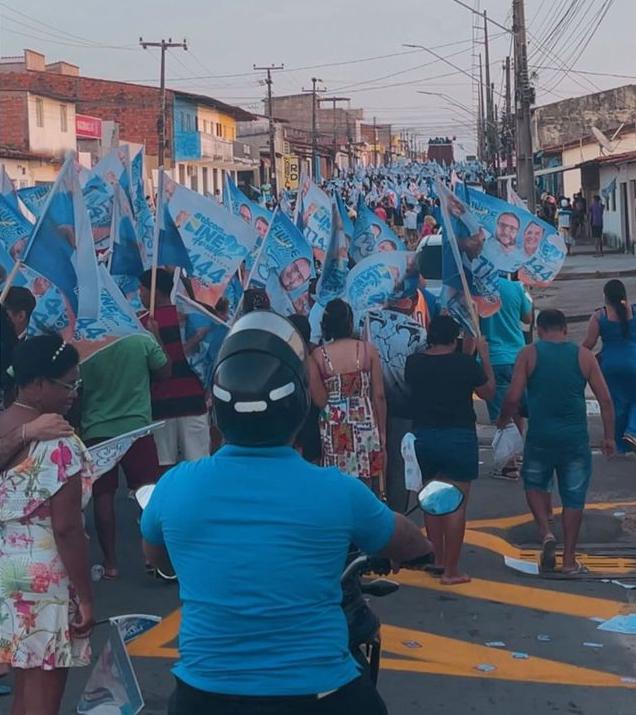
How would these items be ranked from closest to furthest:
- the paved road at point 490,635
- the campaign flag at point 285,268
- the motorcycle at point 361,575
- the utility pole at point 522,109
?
1. the motorcycle at point 361,575
2. the paved road at point 490,635
3. the campaign flag at point 285,268
4. the utility pole at point 522,109

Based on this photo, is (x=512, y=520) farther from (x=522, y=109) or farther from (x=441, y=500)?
(x=522, y=109)

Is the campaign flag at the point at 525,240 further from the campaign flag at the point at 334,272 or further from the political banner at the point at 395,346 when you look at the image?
the political banner at the point at 395,346

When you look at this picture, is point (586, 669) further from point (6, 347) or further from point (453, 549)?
point (6, 347)

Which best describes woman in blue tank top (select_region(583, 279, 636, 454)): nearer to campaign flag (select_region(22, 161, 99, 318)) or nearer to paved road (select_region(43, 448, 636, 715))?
paved road (select_region(43, 448, 636, 715))

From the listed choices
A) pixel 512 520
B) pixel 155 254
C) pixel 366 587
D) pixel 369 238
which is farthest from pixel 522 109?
pixel 366 587

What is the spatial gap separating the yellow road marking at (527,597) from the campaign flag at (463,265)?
5.99 ft

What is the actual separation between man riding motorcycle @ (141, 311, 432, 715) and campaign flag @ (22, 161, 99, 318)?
420cm

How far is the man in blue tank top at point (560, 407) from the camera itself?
7.15 metres

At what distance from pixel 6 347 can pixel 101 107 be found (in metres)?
63.0

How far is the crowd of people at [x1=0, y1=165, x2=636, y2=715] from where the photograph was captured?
106 inches

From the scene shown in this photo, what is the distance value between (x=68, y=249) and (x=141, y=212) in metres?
5.03

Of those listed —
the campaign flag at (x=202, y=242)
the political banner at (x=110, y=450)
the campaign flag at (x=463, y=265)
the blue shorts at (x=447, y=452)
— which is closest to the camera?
the political banner at (x=110, y=450)

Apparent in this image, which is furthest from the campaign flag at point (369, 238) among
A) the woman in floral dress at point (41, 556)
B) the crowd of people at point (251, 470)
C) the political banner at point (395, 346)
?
the woman in floral dress at point (41, 556)

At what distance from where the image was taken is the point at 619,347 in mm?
9406
